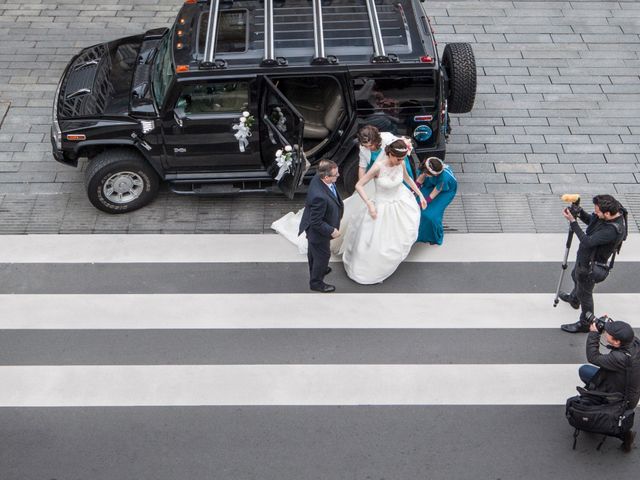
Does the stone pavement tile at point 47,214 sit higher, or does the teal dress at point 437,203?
the teal dress at point 437,203

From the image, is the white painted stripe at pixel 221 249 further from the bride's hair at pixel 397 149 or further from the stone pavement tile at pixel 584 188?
the bride's hair at pixel 397 149

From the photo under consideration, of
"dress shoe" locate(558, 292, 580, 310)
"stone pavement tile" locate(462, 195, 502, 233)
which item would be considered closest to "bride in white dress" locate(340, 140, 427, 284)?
"stone pavement tile" locate(462, 195, 502, 233)

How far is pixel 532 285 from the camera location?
8977mm

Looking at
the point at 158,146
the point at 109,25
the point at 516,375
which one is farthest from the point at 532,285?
the point at 109,25

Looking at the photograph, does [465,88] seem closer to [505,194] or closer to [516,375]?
[505,194]

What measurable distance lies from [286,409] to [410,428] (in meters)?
1.13

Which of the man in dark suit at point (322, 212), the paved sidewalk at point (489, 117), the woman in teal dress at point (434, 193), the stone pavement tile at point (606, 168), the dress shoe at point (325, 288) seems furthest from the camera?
the stone pavement tile at point (606, 168)

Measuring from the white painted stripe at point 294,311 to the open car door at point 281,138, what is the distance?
1.43 metres

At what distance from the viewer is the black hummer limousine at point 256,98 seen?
30.2 ft

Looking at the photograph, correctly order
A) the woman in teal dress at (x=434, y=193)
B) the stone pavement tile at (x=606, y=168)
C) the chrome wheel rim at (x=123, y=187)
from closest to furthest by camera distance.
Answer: the woman in teal dress at (x=434, y=193) < the chrome wheel rim at (x=123, y=187) < the stone pavement tile at (x=606, y=168)

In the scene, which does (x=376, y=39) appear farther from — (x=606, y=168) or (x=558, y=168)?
(x=606, y=168)

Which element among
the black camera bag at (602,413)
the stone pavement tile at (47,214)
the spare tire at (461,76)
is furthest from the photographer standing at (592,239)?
the stone pavement tile at (47,214)

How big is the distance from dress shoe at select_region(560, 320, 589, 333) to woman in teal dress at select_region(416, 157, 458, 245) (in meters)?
1.80

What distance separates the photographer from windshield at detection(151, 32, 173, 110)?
9.48 m
